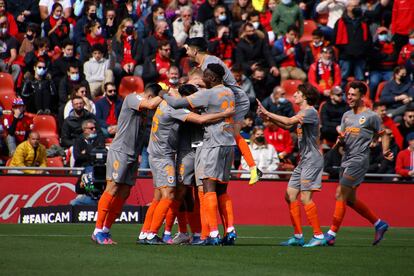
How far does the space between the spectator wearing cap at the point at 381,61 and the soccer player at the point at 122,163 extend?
41.5 ft

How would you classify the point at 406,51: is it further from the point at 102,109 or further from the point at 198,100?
the point at 198,100

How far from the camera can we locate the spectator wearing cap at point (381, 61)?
2589 cm

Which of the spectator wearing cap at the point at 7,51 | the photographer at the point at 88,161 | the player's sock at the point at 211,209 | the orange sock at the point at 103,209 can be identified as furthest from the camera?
the spectator wearing cap at the point at 7,51

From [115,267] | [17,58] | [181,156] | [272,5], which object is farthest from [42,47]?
[115,267]

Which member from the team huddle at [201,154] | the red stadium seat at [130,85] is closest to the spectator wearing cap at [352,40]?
the red stadium seat at [130,85]

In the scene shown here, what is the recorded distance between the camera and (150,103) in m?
13.7

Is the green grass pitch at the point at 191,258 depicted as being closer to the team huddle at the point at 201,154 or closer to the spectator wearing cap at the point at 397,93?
the team huddle at the point at 201,154

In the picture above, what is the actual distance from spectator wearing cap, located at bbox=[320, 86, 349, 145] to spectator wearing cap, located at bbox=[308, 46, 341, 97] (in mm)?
947

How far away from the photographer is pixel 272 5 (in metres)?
26.9

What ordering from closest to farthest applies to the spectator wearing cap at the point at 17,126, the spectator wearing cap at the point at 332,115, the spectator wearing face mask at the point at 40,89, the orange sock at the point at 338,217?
the orange sock at the point at 338,217
the spectator wearing cap at the point at 17,126
the spectator wearing cap at the point at 332,115
the spectator wearing face mask at the point at 40,89

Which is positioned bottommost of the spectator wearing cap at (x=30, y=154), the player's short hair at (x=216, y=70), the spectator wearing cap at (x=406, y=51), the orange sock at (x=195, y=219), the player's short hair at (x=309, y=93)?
the spectator wearing cap at (x=30, y=154)

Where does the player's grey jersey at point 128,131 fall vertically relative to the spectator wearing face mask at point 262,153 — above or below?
above

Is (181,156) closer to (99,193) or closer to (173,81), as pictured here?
(99,193)

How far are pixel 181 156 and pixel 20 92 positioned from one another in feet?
36.0
